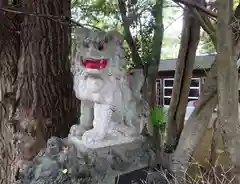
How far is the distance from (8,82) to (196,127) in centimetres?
166

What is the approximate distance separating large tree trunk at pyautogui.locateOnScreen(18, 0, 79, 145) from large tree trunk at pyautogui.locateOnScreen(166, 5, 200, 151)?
3.18 feet

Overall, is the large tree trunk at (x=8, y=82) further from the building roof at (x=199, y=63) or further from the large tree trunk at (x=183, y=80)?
the building roof at (x=199, y=63)

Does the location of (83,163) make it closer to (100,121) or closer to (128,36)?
(100,121)

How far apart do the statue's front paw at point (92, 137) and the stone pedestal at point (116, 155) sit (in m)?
0.03

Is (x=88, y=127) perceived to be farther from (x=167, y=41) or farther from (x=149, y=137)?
(x=167, y=41)

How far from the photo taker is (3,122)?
267 cm

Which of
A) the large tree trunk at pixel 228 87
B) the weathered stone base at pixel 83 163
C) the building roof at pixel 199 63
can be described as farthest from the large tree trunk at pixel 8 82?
the building roof at pixel 199 63

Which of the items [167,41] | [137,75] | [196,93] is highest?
[167,41]

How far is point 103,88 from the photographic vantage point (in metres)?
1.95

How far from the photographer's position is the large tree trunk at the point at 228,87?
162 cm

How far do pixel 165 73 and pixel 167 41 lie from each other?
8.29 feet

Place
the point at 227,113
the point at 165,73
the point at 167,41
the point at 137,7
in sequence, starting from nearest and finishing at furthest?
the point at 227,113 < the point at 137,7 < the point at 167,41 < the point at 165,73

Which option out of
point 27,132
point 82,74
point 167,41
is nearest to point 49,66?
point 27,132

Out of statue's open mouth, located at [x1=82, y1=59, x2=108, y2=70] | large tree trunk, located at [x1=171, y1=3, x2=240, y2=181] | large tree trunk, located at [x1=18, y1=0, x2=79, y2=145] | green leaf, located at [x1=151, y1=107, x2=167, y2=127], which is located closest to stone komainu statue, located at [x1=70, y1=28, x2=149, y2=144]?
statue's open mouth, located at [x1=82, y1=59, x2=108, y2=70]
